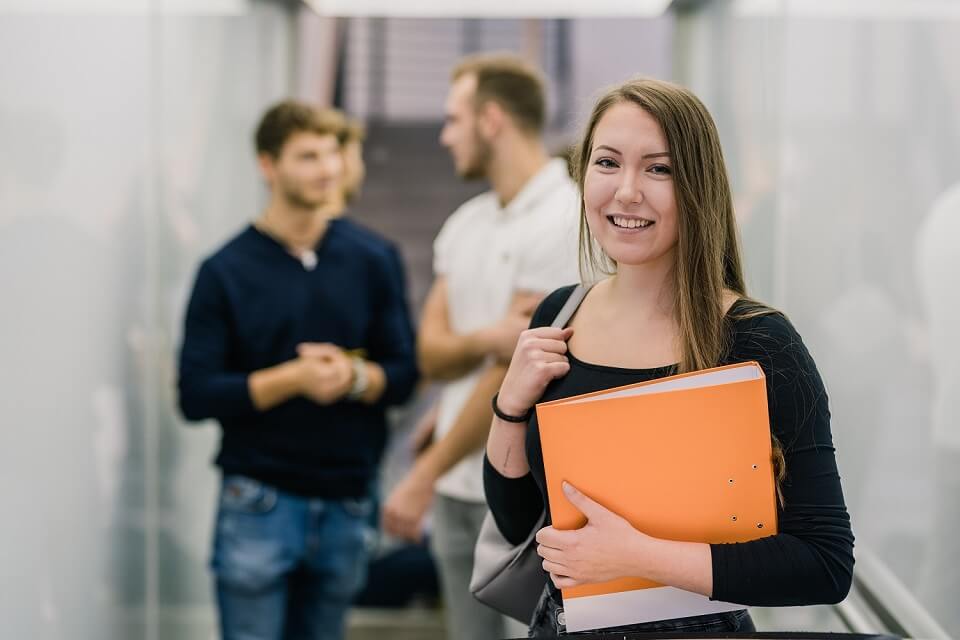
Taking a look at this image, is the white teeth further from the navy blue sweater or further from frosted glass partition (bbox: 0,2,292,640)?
the navy blue sweater

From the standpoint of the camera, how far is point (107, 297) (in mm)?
2812

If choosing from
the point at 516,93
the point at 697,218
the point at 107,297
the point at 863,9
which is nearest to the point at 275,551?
the point at 107,297

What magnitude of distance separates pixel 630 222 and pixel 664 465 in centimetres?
32

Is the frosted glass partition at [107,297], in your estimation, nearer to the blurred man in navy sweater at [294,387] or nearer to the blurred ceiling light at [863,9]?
the blurred man in navy sweater at [294,387]

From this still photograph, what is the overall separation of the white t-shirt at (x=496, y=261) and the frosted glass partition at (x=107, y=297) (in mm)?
863

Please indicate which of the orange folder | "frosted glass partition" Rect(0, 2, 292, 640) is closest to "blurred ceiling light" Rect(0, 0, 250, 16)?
"frosted glass partition" Rect(0, 2, 292, 640)

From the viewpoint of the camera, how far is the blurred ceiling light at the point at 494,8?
4406 mm

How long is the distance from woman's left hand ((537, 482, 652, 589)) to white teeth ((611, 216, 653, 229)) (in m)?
0.34

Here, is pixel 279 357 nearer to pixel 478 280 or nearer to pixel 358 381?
pixel 358 381

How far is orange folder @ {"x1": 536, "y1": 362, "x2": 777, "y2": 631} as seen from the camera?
1.25 m

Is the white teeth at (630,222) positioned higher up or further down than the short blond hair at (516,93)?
further down

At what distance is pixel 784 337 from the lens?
4.29 ft

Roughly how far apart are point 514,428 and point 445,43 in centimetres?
331

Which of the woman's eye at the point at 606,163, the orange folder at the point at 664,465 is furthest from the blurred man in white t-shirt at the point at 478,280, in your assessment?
the orange folder at the point at 664,465
